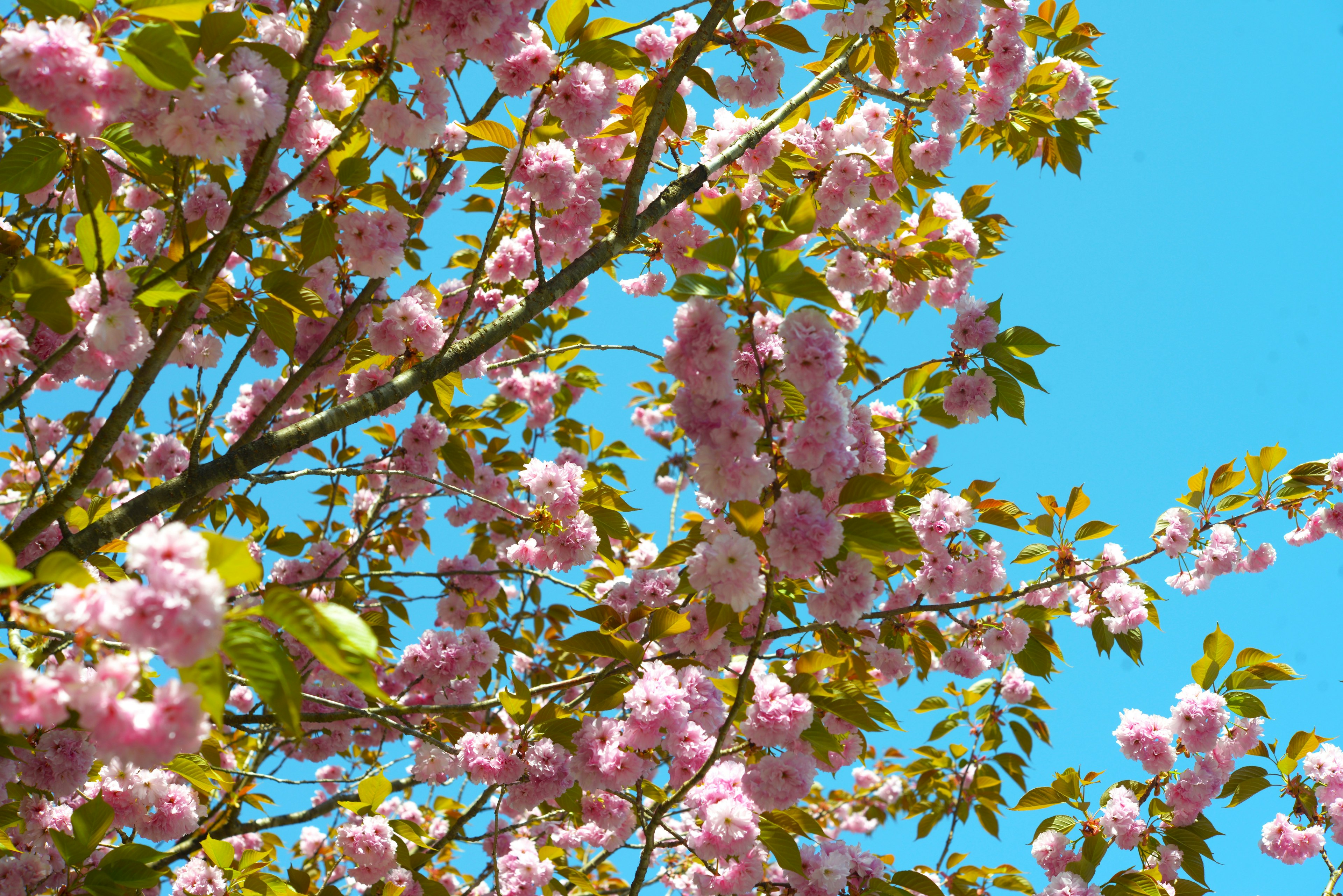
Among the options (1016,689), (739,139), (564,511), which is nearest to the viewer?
(739,139)

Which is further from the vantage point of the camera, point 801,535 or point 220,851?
point 220,851

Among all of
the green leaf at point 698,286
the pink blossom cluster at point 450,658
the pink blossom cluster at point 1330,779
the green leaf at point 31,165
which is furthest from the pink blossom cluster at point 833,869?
the green leaf at point 31,165

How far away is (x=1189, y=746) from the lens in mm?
3523

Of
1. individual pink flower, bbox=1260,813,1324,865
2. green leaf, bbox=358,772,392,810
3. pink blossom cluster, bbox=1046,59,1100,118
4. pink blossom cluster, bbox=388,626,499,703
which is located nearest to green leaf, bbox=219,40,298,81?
green leaf, bbox=358,772,392,810

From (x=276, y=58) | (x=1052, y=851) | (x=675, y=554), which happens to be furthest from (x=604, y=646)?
(x=1052, y=851)

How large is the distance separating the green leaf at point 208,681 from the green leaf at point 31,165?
165 cm

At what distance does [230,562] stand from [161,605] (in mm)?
107

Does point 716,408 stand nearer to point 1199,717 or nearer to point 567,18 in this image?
point 567,18

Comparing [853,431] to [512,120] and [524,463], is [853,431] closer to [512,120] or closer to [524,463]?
[512,120]

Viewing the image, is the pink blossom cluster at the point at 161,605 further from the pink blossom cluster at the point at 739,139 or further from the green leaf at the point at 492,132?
the pink blossom cluster at the point at 739,139

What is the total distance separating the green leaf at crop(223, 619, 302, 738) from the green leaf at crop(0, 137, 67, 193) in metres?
1.65

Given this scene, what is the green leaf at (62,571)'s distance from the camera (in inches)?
48.6

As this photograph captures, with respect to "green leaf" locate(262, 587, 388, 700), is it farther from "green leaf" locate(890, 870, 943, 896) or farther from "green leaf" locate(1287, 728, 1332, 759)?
"green leaf" locate(1287, 728, 1332, 759)

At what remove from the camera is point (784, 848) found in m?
2.47
